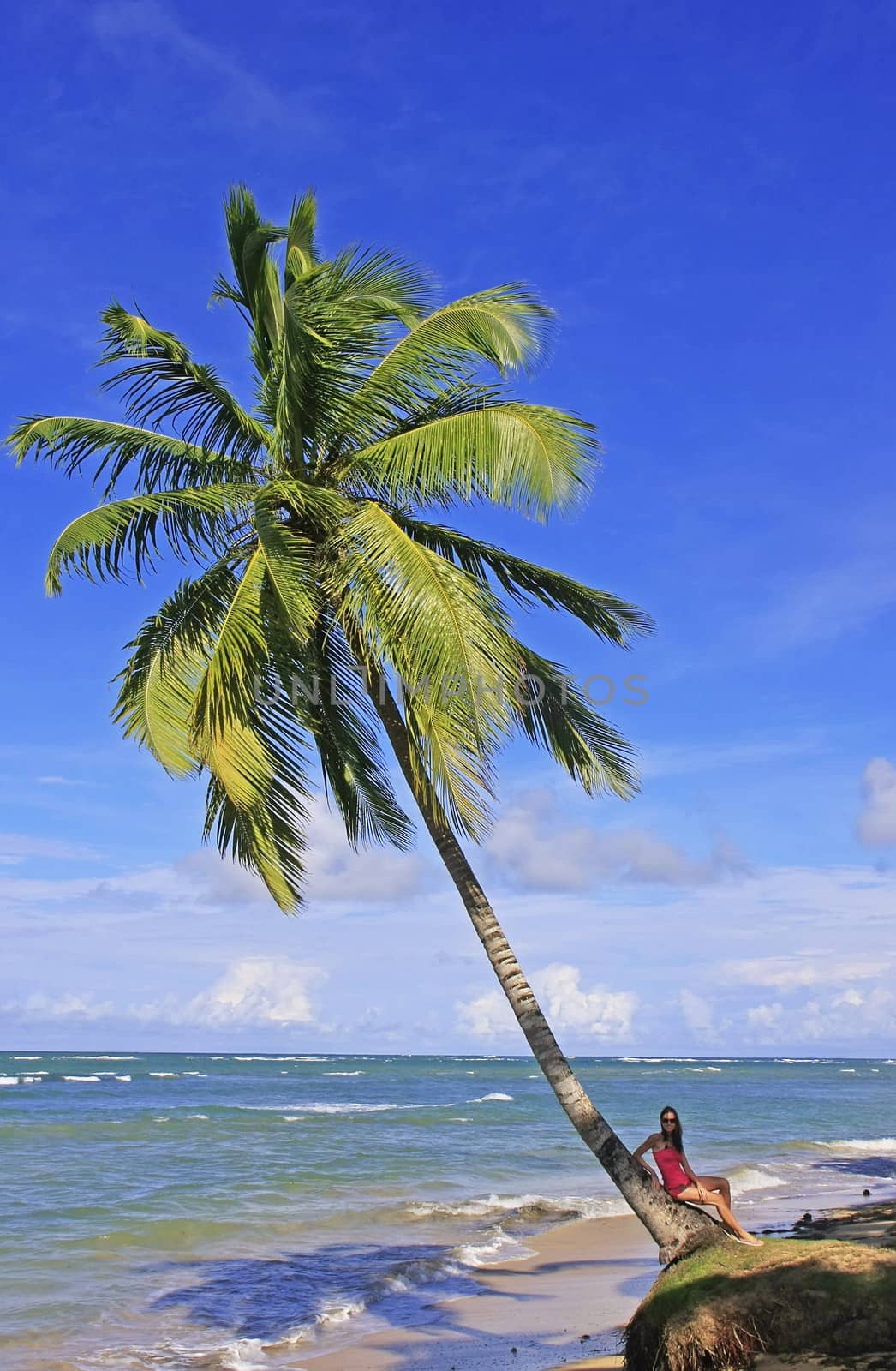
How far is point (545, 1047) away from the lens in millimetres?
7289

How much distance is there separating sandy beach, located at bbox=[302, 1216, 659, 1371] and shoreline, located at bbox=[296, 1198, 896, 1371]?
0.01 metres

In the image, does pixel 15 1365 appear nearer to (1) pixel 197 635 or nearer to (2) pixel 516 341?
(1) pixel 197 635

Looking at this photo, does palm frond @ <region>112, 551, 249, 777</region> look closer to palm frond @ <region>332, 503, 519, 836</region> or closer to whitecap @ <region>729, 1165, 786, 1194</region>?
palm frond @ <region>332, 503, 519, 836</region>

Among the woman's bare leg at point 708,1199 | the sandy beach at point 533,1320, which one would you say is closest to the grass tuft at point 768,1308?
the woman's bare leg at point 708,1199

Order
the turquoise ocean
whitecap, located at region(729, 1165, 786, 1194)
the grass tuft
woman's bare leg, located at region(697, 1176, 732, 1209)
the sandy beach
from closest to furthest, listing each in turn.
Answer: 1. the grass tuft
2. woman's bare leg, located at region(697, 1176, 732, 1209)
3. the sandy beach
4. the turquoise ocean
5. whitecap, located at region(729, 1165, 786, 1194)

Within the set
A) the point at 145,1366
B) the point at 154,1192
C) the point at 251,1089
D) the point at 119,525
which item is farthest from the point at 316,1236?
the point at 251,1089

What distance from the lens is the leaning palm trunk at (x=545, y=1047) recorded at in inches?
273

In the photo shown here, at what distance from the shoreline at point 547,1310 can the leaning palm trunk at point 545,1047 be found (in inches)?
45.6

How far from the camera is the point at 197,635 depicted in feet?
26.3

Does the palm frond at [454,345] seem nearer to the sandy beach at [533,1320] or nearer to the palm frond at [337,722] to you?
the palm frond at [337,722]

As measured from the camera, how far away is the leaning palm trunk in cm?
694

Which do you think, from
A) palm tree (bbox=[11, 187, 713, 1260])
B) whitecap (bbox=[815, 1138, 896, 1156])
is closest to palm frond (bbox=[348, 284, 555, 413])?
palm tree (bbox=[11, 187, 713, 1260])

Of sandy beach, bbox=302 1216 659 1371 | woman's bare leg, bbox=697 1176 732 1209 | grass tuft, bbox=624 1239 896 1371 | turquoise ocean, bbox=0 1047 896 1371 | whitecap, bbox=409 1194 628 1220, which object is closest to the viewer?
grass tuft, bbox=624 1239 896 1371

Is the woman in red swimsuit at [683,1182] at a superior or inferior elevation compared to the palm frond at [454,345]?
inferior
